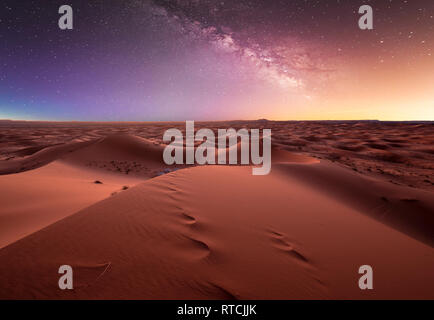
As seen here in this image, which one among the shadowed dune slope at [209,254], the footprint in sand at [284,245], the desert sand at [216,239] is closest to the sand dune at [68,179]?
the desert sand at [216,239]

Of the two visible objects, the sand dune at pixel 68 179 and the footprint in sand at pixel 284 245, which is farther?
the sand dune at pixel 68 179

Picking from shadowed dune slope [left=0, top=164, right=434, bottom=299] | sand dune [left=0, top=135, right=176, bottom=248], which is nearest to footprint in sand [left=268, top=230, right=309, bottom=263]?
shadowed dune slope [left=0, top=164, right=434, bottom=299]

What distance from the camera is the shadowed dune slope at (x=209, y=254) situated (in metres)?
1.46

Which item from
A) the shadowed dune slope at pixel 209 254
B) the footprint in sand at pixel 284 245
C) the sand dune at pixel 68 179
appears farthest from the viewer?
the sand dune at pixel 68 179

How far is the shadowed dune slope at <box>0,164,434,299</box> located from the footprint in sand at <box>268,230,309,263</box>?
0.01m

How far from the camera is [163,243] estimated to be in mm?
1952

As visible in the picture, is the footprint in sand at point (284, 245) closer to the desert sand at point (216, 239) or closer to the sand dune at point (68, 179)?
the desert sand at point (216, 239)

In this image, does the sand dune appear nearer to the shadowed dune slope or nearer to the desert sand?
the desert sand

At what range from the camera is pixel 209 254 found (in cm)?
187

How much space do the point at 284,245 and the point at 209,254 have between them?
36.3 inches

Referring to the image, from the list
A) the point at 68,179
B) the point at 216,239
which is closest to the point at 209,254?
the point at 216,239

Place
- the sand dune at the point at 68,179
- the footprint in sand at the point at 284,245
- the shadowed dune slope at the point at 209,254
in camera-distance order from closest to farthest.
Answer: the shadowed dune slope at the point at 209,254
the footprint in sand at the point at 284,245
the sand dune at the point at 68,179

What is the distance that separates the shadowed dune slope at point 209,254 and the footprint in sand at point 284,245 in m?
0.01

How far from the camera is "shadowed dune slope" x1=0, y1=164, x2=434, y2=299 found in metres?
1.46
